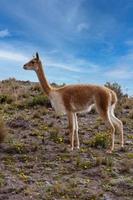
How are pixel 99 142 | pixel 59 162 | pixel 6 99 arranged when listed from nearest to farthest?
pixel 59 162 < pixel 99 142 < pixel 6 99

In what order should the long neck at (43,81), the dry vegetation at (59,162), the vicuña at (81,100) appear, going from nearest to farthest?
1. the dry vegetation at (59,162)
2. the vicuña at (81,100)
3. the long neck at (43,81)

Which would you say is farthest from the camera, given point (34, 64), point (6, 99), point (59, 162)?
point (6, 99)

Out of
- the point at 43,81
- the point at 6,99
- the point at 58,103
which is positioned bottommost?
the point at 58,103

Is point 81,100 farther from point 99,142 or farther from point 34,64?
point 34,64

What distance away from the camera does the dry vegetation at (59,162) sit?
834 cm

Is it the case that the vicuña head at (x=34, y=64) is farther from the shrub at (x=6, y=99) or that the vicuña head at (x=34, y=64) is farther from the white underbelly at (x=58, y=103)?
the shrub at (x=6, y=99)

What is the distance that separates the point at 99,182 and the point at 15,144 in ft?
8.84

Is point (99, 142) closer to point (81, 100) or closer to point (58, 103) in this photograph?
point (81, 100)

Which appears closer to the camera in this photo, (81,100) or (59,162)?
(59,162)

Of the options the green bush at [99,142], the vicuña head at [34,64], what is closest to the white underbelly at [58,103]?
the vicuña head at [34,64]

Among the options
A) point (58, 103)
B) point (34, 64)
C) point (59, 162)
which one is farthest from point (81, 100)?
point (59, 162)

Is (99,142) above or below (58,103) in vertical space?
below

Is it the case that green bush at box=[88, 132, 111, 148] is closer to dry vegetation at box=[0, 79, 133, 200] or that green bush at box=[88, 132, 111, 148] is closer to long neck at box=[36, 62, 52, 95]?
dry vegetation at box=[0, 79, 133, 200]

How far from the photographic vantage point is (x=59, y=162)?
10.0 meters
